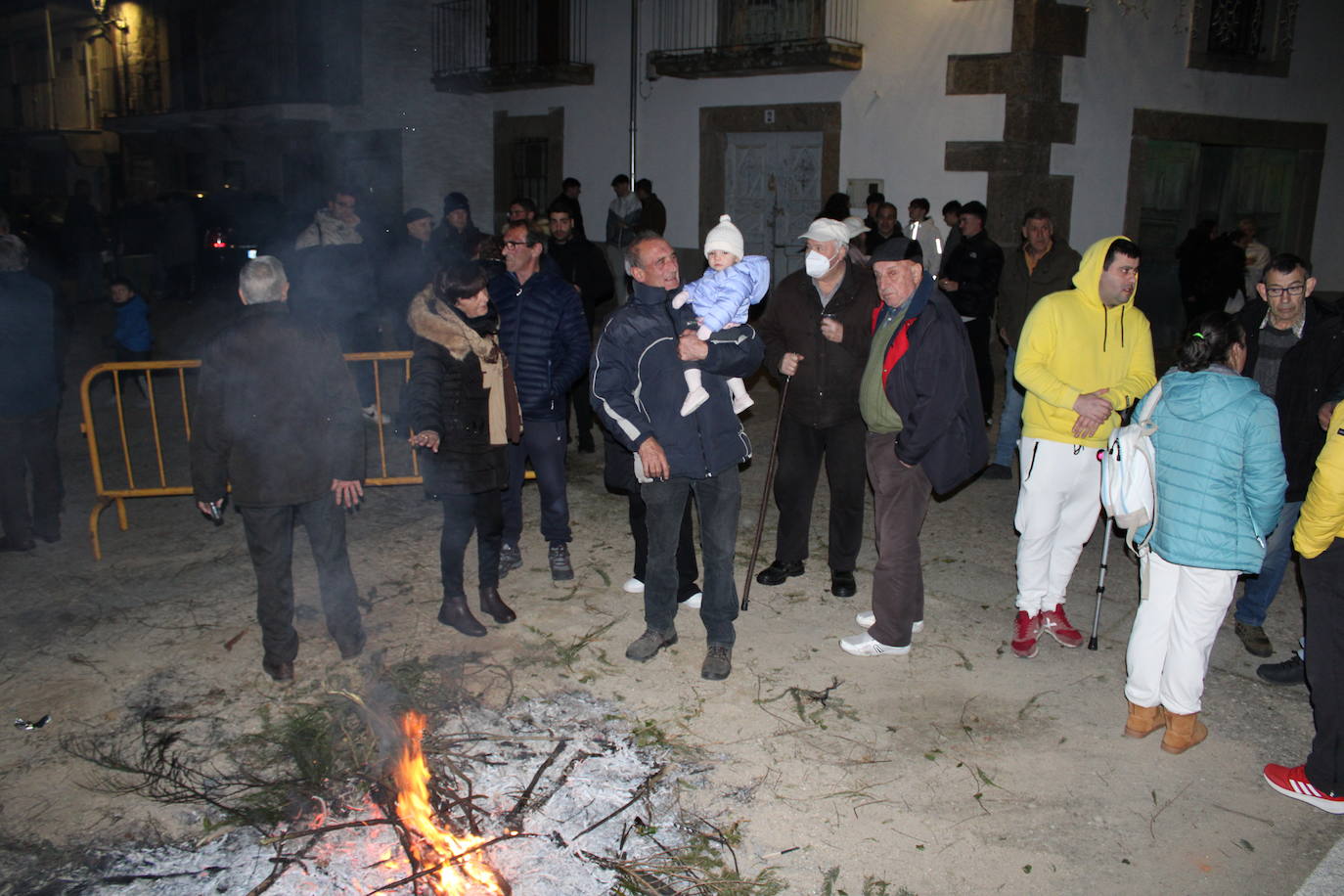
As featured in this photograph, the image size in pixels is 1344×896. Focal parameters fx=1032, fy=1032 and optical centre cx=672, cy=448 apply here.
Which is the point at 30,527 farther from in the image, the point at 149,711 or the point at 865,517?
the point at 865,517

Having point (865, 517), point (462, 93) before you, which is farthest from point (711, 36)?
point (865, 517)

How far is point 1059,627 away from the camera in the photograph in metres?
5.13

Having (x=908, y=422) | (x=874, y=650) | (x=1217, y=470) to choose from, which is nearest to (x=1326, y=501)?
(x=1217, y=470)

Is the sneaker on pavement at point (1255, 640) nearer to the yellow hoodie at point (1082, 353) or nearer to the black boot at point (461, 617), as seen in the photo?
the yellow hoodie at point (1082, 353)

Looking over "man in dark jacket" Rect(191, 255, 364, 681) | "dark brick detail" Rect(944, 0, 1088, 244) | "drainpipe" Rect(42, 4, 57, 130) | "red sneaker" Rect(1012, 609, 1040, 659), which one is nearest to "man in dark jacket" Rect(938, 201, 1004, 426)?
"red sneaker" Rect(1012, 609, 1040, 659)

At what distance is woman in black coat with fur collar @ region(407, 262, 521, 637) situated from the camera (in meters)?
4.81

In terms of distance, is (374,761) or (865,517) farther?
(865,517)

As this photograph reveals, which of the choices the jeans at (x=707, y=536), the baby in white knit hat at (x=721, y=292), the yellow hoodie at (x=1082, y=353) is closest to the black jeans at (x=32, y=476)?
the jeans at (x=707, y=536)

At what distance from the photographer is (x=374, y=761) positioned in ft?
13.1

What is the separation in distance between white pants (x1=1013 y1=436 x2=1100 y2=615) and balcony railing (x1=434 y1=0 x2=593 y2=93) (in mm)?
14943

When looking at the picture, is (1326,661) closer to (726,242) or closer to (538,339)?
(726,242)

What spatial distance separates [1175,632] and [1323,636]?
0.50 meters

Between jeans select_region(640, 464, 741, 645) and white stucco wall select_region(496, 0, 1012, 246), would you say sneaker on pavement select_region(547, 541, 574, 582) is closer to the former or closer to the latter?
jeans select_region(640, 464, 741, 645)

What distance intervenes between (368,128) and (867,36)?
11505mm
